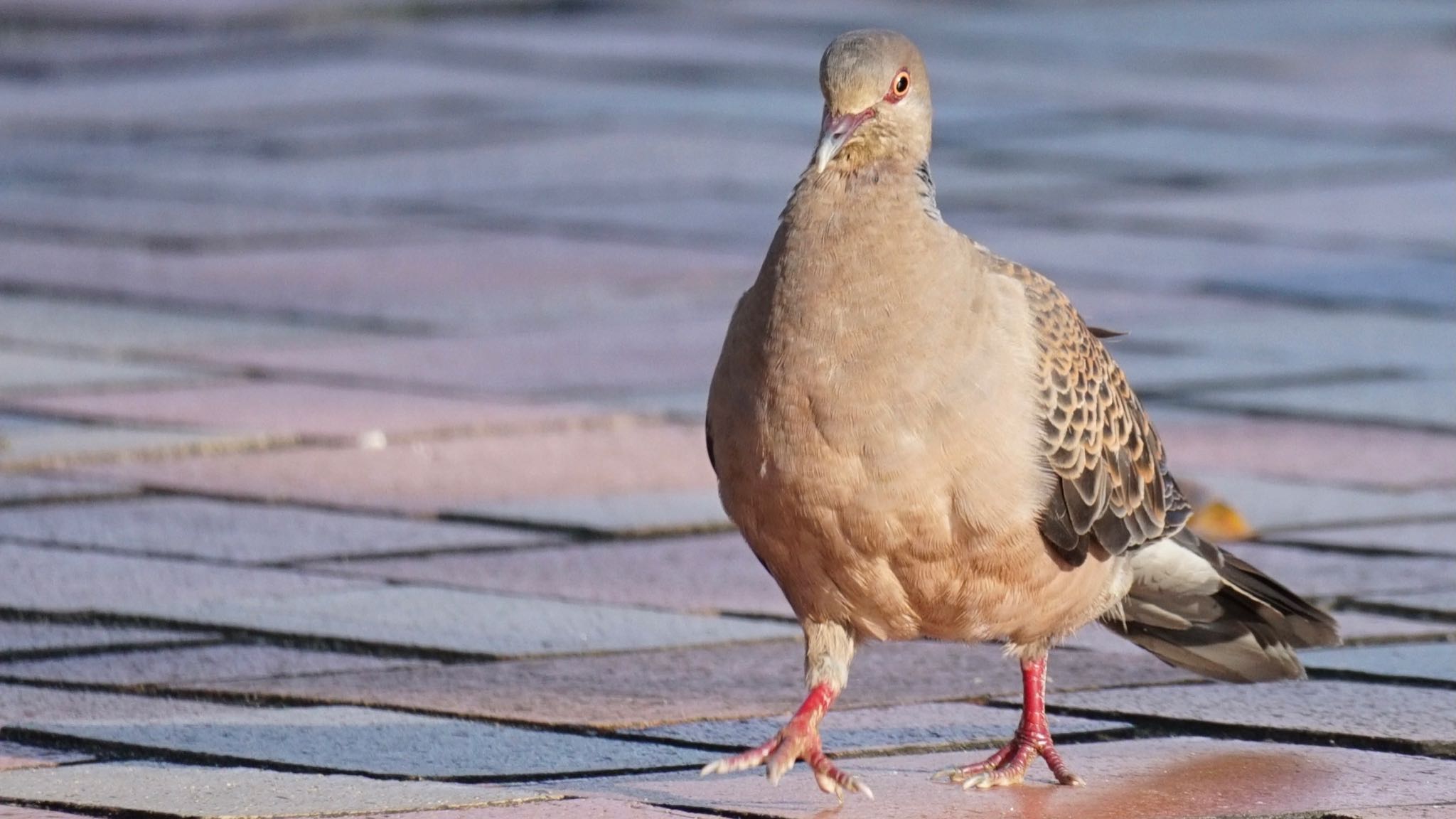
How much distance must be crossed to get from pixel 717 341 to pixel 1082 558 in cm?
484

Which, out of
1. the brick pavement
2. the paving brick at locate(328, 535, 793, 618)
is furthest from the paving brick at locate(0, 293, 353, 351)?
the paving brick at locate(328, 535, 793, 618)

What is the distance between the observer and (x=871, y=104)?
5562 millimetres

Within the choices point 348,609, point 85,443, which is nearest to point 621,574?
point 348,609

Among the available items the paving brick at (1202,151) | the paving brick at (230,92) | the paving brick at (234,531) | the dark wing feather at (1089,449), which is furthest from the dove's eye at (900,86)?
the paving brick at (230,92)

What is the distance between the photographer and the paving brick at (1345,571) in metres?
7.25

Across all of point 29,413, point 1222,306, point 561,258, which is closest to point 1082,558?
point 29,413

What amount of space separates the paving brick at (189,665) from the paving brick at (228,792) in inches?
30.3

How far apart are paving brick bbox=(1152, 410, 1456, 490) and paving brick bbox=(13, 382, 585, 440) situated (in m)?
1.89

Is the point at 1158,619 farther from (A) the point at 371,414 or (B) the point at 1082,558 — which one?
(A) the point at 371,414

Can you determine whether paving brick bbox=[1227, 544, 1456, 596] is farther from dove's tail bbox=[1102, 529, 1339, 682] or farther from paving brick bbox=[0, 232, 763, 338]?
paving brick bbox=[0, 232, 763, 338]

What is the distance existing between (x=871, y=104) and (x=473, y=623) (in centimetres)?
190

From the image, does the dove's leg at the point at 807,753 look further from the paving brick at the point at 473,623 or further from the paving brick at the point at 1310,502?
the paving brick at the point at 1310,502

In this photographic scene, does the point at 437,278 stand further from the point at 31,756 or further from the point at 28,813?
the point at 28,813

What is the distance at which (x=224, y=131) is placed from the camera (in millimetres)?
15641
